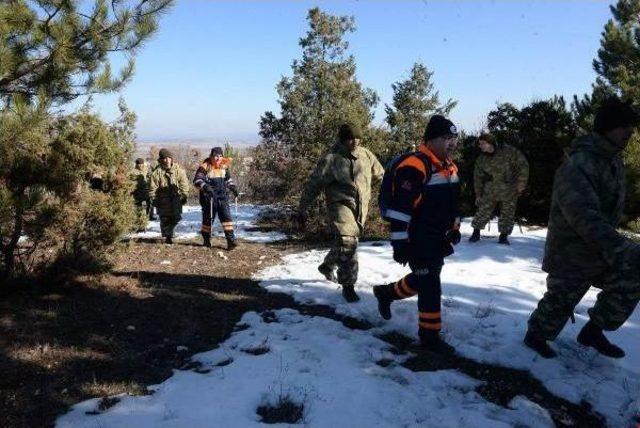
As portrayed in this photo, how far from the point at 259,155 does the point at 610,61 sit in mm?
13473

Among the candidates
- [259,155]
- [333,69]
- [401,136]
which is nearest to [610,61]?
[401,136]

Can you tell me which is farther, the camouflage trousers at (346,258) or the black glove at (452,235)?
→ the camouflage trousers at (346,258)

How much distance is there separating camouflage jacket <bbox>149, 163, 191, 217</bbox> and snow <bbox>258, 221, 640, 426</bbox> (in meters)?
2.84

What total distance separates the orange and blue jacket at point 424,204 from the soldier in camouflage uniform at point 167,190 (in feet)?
22.9

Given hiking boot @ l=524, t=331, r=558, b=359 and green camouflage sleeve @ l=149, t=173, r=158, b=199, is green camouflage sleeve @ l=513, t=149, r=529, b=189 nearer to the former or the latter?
hiking boot @ l=524, t=331, r=558, b=359

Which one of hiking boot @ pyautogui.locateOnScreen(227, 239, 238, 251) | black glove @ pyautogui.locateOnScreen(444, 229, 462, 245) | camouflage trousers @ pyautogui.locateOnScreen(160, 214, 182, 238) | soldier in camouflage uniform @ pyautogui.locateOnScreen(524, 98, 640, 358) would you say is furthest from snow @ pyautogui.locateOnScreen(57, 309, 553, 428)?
camouflage trousers @ pyautogui.locateOnScreen(160, 214, 182, 238)

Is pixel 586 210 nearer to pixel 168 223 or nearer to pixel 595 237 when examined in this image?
pixel 595 237

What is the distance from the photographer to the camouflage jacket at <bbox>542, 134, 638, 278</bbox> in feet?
12.8

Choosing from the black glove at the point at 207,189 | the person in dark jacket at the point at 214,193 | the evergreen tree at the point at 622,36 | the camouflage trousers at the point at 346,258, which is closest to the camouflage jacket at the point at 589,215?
the camouflage trousers at the point at 346,258

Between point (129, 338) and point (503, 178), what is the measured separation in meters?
6.83

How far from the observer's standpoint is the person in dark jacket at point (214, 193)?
397 inches

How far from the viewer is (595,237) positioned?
3865 mm

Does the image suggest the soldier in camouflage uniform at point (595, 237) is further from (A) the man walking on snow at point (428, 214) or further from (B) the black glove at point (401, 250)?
(B) the black glove at point (401, 250)

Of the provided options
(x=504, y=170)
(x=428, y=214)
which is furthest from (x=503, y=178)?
(x=428, y=214)
